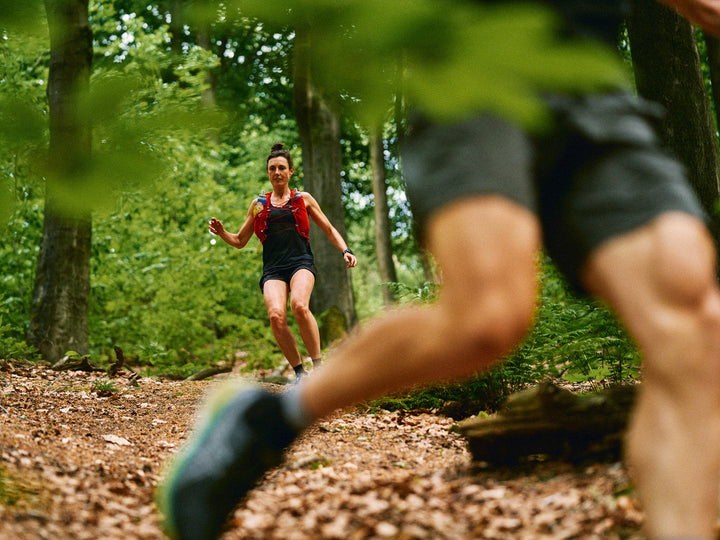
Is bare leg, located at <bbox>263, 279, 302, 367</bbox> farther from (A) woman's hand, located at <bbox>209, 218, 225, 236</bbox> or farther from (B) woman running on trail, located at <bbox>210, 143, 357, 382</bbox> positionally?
(A) woman's hand, located at <bbox>209, 218, 225, 236</bbox>

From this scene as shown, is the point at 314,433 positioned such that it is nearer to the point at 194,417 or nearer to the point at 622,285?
the point at 194,417

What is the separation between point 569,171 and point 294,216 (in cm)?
433

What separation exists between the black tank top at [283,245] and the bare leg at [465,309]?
4.16 metres

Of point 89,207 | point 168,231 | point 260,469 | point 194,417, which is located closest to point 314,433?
point 194,417

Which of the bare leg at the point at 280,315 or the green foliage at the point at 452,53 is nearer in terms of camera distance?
the green foliage at the point at 452,53

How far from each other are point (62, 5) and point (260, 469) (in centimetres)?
144

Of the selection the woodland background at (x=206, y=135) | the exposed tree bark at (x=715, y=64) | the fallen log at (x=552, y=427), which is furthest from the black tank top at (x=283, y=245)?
the exposed tree bark at (x=715, y=64)

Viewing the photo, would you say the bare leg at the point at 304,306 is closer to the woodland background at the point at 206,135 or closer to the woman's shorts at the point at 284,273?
the woman's shorts at the point at 284,273

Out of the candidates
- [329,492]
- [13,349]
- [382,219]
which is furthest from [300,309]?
[382,219]

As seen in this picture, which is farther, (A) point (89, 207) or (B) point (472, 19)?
(A) point (89, 207)

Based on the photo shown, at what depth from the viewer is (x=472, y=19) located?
1058 millimetres

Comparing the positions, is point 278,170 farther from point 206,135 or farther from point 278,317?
point 206,135

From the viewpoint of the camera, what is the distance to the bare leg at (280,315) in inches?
212

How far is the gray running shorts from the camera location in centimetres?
143
